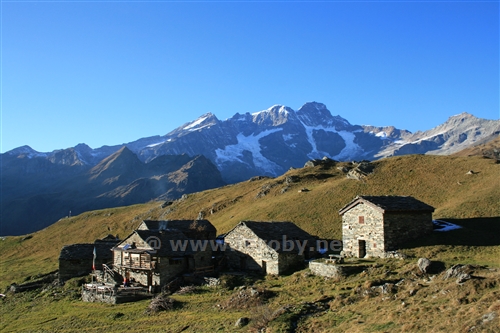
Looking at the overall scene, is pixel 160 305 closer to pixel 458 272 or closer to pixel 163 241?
pixel 163 241

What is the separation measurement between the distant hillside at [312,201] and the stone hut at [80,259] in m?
13.9

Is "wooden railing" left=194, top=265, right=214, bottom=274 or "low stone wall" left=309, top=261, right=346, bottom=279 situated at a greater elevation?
"low stone wall" left=309, top=261, right=346, bottom=279

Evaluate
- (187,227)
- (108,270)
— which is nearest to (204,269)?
(108,270)

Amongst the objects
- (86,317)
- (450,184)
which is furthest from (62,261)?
(450,184)

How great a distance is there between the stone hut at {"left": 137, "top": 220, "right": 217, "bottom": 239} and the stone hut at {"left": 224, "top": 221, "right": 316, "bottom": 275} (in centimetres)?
1094

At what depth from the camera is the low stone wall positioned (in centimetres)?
3578

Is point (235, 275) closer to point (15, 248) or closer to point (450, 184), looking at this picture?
point (450, 184)

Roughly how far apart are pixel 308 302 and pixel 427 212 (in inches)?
788

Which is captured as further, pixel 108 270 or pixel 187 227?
pixel 187 227

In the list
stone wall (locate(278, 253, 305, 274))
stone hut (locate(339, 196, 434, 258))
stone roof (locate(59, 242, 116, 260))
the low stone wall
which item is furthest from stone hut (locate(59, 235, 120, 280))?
stone hut (locate(339, 196, 434, 258))

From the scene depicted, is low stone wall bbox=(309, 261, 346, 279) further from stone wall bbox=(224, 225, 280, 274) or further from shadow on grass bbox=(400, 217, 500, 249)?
shadow on grass bbox=(400, 217, 500, 249)

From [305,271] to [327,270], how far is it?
3300 millimetres

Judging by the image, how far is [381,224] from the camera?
41.2 meters

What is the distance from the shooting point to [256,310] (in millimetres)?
30875
